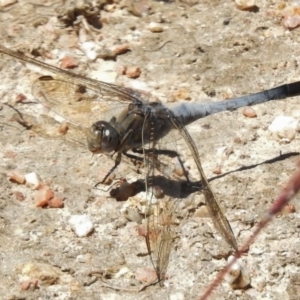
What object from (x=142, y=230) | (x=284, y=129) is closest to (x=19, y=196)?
(x=142, y=230)

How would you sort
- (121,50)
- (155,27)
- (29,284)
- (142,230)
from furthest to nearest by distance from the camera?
(155,27), (121,50), (142,230), (29,284)

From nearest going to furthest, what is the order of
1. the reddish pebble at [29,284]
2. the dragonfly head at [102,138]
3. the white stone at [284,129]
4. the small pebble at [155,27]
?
the reddish pebble at [29,284]
the dragonfly head at [102,138]
the white stone at [284,129]
the small pebble at [155,27]

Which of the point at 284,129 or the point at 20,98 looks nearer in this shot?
the point at 284,129

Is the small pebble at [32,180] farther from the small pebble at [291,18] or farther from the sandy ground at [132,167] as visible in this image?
the small pebble at [291,18]

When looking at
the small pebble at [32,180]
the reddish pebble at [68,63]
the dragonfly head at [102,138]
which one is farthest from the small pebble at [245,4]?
the small pebble at [32,180]

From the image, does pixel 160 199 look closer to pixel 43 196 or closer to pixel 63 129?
pixel 43 196

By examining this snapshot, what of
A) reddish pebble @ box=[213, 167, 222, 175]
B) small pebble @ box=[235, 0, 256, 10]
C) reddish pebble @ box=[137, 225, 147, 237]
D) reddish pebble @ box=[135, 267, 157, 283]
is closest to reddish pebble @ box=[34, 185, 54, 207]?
reddish pebble @ box=[137, 225, 147, 237]
